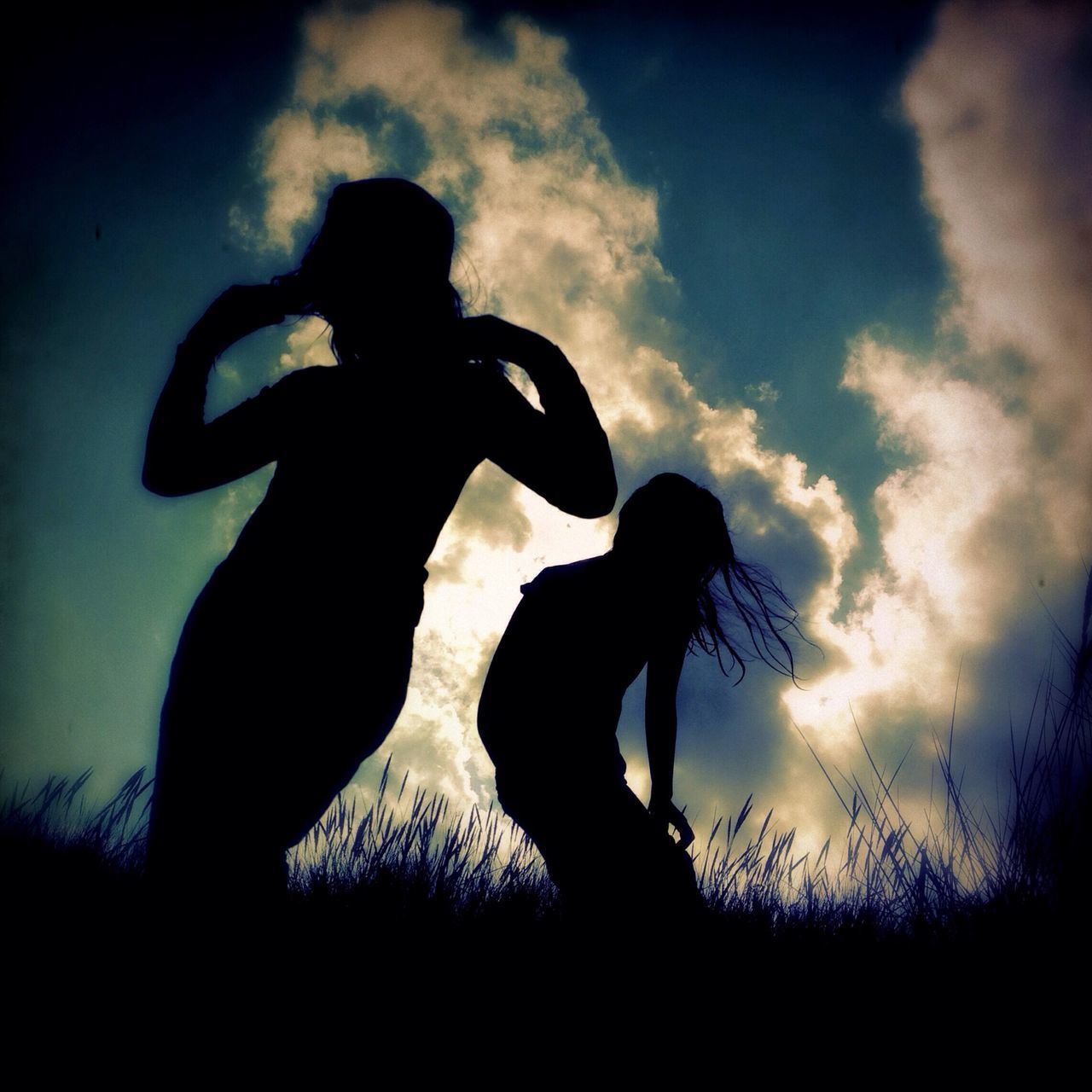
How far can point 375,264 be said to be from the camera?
3.23 ft

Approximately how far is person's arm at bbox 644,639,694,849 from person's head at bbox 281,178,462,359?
53.4 inches

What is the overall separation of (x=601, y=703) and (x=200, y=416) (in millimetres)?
1171

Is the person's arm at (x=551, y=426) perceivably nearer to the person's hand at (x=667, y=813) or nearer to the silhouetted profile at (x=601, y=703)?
the silhouetted profile at (x=601, y=703)

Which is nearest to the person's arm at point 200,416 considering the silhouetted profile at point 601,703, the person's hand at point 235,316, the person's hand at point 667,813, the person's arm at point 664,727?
the person's hand at point 235,316

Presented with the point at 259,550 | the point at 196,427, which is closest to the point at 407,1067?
the point at 259,550

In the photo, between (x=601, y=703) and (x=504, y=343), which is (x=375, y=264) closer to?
(x=504, y=343)

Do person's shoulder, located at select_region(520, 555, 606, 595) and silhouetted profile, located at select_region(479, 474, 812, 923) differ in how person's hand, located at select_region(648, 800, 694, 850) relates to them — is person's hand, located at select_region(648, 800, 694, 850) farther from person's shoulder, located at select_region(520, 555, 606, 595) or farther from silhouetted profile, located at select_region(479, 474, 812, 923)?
person's shoulder, located at select_region(520, 555, 606, 595)

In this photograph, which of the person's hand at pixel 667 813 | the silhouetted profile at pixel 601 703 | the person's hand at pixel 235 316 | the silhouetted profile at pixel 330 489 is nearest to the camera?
the silhouetted profile at pixel 330 489

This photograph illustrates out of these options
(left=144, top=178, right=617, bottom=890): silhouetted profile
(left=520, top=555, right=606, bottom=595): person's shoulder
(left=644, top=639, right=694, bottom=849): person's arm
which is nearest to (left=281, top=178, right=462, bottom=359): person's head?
(left=144, top=178, right=617, bottom=890): silhouetted profile

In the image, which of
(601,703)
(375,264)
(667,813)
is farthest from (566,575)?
(375,264)

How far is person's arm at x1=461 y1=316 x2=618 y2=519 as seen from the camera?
90cm

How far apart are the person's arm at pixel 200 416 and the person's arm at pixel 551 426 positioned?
0.35 meters

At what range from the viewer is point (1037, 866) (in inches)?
84.2

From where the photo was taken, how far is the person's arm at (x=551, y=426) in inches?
35.3
